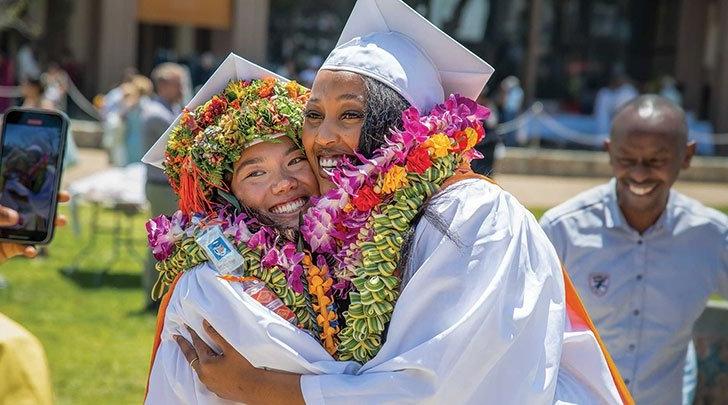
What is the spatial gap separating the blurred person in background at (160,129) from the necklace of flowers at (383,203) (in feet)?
19.3

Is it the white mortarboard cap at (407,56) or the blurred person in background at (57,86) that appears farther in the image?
the blurred person in background at (57,86)

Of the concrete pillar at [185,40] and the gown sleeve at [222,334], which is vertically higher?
the gown sleeve at [222,334]

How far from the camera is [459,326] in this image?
9.02 feet

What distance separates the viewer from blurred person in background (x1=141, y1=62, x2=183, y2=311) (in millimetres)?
8961

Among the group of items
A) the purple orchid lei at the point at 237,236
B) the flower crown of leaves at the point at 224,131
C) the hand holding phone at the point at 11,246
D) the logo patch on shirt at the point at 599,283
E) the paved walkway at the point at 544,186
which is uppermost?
the flower crown of leaves at the point at 224,131

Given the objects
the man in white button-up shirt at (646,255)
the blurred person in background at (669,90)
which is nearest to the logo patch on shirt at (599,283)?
the man in white button-up shirt at (646,255)

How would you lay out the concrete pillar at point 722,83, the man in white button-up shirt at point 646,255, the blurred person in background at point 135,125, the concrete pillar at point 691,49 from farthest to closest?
1. the concrete pillar at point 691,49
2. the concrete pillar at point 722,83
3. the blurred person in background at point 135,125
4. the man in white button-up shirt at point 646,255

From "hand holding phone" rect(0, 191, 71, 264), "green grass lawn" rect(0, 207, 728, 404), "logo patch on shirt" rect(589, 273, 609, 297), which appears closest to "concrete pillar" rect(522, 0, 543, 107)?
"green grass lawn" rect(0, 207, 728, 404)

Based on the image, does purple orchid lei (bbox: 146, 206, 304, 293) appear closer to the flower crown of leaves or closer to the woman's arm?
the flower crown of leaves

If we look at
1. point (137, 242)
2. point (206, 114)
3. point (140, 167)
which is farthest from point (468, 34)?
point (206, 114)

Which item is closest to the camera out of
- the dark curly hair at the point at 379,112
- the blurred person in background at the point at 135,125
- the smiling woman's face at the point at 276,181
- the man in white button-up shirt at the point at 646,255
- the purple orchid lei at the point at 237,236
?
the dark curly hair at the point at 379,112

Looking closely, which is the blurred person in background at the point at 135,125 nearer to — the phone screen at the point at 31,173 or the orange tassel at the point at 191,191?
the phone screen at the point at 31,173

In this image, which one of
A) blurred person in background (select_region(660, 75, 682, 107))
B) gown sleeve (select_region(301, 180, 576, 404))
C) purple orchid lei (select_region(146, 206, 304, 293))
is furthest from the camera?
blurred person in background (select_region(660, 75, 682, 107))

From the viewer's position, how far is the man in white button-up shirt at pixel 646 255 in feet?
14.7
